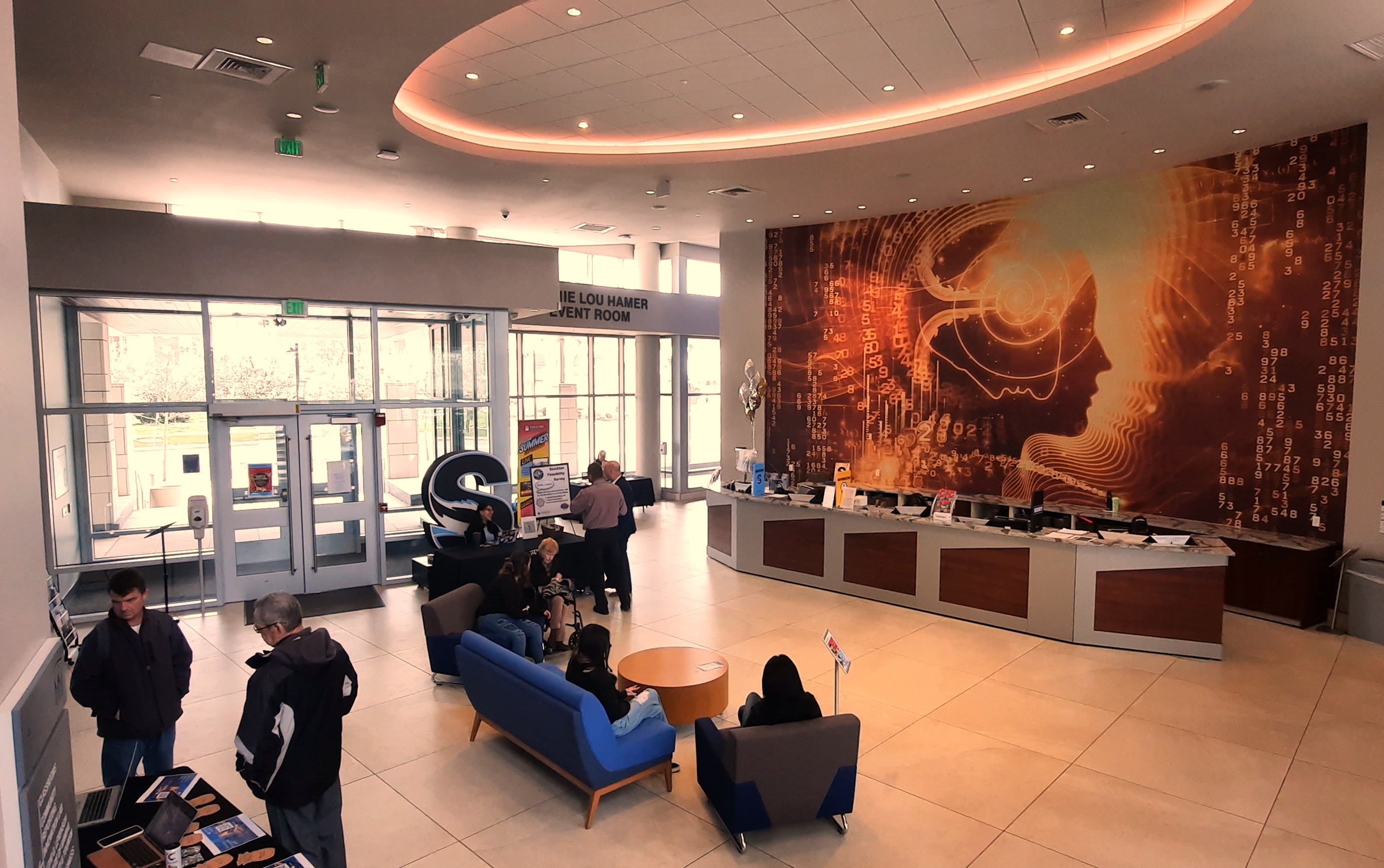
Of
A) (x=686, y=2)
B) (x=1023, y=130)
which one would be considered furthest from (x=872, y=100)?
(x=686, y=2)

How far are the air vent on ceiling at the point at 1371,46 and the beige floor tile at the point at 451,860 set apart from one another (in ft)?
24.3

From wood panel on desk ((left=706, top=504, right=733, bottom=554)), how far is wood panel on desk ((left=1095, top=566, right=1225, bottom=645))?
14.9 ft

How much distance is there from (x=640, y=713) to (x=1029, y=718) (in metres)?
2.99

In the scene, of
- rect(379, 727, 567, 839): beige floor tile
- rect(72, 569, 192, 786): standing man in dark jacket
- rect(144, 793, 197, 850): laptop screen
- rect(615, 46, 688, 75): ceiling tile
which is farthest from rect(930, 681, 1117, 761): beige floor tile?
rect(615, 46, 688, 75): ceiling tile

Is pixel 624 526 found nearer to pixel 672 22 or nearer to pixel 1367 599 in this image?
pixel 672 22

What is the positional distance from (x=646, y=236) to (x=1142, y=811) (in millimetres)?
9840

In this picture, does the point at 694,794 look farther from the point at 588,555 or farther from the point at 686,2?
the point at 686,2

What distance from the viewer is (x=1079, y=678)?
6.39 m

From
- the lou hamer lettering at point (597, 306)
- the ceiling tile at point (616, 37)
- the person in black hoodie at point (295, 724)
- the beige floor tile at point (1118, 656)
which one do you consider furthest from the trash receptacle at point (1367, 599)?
the lou hamer lettering at point (597, 306)

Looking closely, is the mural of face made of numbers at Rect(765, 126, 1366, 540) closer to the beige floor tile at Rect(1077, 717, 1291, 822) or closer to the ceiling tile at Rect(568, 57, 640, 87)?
the beige floor tile at Rect(1077, 717, 1291, 822)

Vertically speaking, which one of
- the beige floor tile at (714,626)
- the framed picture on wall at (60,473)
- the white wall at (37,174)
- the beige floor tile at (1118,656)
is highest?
the white wall at (37,174)

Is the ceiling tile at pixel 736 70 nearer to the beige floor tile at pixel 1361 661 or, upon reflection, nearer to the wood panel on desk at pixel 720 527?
the wood panel on desk at pixel 720 527

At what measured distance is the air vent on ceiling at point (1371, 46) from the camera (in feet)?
16.9

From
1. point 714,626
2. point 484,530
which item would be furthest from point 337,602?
point 714,626
